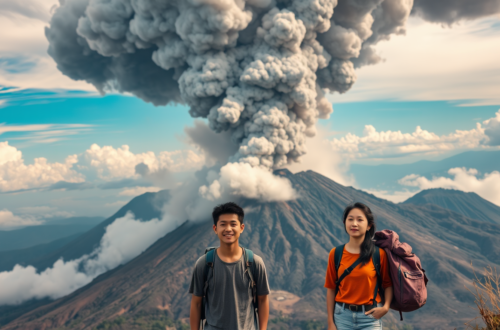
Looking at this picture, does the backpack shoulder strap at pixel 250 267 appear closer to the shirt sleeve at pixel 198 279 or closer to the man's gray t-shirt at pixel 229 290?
the man's gray t-shirt at pixel 229 290

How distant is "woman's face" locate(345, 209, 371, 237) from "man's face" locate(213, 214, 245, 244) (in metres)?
1.27

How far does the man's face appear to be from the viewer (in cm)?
437

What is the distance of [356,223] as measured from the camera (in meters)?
4.78

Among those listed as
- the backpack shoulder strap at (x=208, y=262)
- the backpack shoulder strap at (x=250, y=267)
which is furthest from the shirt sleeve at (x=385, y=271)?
the backpack shoulder strap at (x=208, y=262)

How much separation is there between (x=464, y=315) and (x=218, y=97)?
53.8 m

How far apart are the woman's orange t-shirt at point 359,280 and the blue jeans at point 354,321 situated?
0.38 ft

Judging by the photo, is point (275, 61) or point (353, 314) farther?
point (275, 61)

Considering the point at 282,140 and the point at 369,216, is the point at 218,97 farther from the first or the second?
the point at 369,216

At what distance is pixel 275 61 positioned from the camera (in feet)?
170

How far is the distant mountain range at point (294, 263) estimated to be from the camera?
73062mm

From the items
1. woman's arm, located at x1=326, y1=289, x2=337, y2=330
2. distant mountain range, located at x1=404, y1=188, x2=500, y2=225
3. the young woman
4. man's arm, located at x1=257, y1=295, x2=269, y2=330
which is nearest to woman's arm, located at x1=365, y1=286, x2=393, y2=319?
the young woman

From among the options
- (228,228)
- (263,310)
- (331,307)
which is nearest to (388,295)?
(331,307)

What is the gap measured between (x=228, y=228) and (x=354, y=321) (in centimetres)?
179

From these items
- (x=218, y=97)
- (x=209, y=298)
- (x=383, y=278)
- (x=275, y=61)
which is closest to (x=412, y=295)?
(x=383, y=278)
